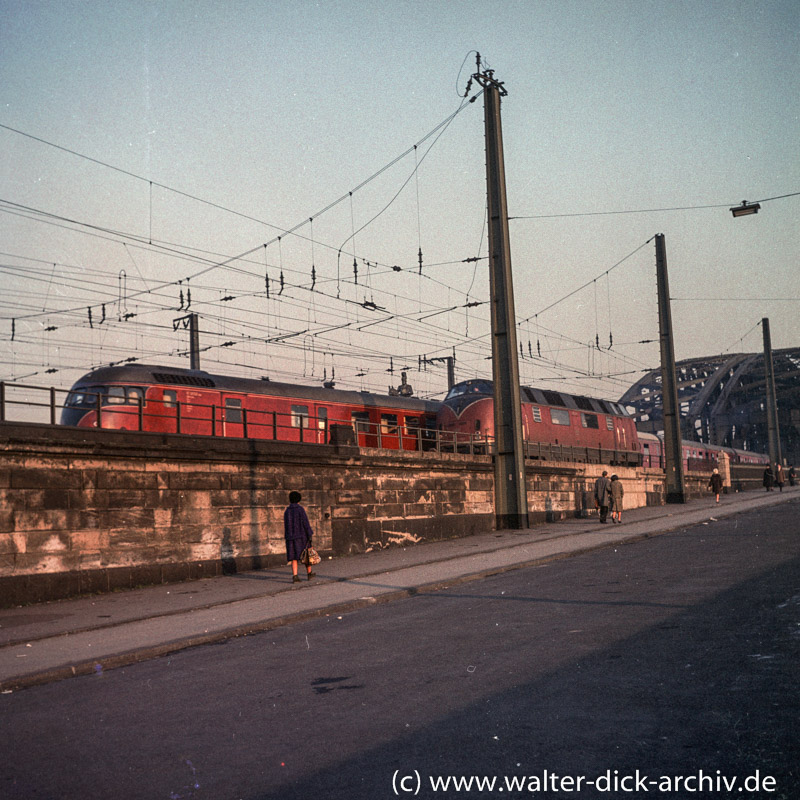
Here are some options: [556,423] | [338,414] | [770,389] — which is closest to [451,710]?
[338,414]

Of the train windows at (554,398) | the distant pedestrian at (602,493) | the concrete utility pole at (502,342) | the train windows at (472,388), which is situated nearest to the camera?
the concrete utility pole at (502,342)

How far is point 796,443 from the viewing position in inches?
4077

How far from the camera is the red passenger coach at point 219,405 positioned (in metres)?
23.4

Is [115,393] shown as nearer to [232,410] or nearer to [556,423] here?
[232,410]

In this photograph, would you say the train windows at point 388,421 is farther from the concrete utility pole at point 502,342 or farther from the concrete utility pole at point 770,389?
the concrete utility pole at point 770,389

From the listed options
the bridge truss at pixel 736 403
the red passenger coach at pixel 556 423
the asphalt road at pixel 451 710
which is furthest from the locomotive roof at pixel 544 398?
the bridge truss at pixel 736 403

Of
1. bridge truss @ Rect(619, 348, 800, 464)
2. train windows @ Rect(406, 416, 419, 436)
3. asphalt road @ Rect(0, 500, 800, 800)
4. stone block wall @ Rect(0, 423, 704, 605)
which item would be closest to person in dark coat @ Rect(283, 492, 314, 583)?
stone block wall @ Rect(0, 423, 704, 605)

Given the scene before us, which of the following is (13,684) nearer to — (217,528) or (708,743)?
(708,743)

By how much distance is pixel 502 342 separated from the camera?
2636cm

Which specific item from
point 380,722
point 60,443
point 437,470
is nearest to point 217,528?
point 60,443

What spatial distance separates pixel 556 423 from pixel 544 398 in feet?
4.68

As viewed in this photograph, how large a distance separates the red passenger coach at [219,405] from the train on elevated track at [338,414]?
0.03 m

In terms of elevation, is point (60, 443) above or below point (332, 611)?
above

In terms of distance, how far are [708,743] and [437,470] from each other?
69.4ft
